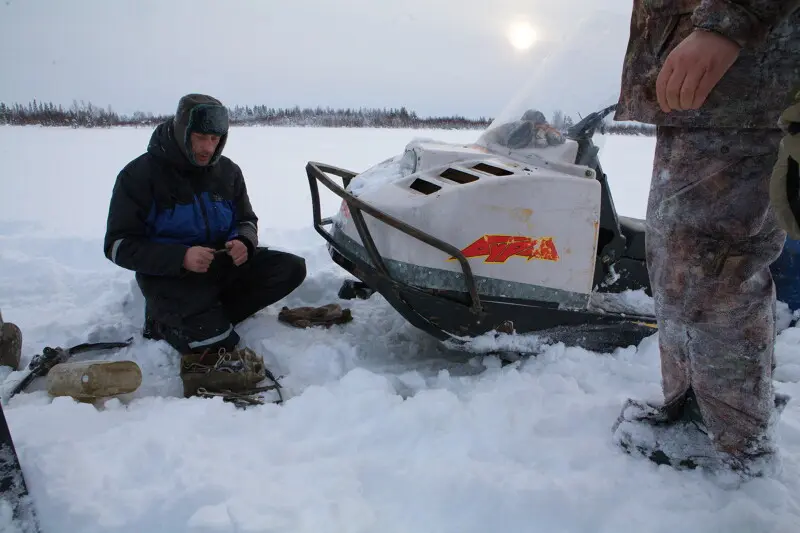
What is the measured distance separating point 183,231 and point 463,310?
4.81 ft

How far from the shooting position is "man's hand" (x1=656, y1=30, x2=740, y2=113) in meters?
1.24

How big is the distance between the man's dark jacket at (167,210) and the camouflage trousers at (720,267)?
204cm

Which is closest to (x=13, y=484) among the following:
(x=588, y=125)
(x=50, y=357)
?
(x=50, y=357)

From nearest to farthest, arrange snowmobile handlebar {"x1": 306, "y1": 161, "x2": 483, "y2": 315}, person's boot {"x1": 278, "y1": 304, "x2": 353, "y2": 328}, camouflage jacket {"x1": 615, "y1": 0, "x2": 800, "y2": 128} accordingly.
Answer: camouflage jacket {"x1": 615, "y1": 0, "x2": 800, "y2": 128}, snowmobile handlebar {"x1": 306, "y1": 161, "x2": 483, "y2": 315}, person's boot {"x1": 278, "y1": 304, "x2": 353, "y2": 328}

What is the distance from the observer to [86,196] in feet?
22.2

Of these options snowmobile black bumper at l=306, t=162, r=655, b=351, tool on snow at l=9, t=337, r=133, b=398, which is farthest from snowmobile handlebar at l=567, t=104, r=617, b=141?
tool on snow at l=9, t=337, r=133, b=398

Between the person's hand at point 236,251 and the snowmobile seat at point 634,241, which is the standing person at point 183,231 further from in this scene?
the snowmobile seat at point 634,241

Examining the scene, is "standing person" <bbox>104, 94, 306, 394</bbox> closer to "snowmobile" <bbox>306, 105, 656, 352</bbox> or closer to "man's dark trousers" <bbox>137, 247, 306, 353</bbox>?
"man's dark trousers" <bbox>137, 247, 306, 353</bbox>

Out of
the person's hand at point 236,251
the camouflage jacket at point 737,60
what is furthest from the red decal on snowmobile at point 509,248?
the person's hand at point 236,251

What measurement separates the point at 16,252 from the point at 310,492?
3.54 metres

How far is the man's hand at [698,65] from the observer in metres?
1.24

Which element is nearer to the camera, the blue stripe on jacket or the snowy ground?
the snowy ground

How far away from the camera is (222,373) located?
242 cm

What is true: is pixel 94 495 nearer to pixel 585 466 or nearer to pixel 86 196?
pixel 585 466
